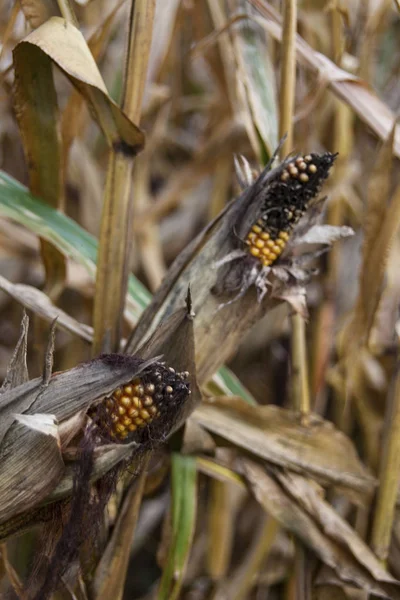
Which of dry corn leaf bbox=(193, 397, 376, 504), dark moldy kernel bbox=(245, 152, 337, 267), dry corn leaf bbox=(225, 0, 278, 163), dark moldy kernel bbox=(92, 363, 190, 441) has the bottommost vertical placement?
dry corn leaf bbox=(193, 397, 376, 504)

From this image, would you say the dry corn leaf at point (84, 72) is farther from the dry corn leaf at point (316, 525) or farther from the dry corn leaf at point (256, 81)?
the dry corn leaf at point (316, 525)

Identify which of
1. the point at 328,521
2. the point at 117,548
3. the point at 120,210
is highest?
the point at 120,210

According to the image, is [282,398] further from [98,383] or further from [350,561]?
[98,383]

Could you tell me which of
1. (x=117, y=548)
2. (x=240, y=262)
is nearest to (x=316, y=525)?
(x=117, y=548)

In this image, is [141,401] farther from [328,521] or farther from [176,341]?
[328,521]

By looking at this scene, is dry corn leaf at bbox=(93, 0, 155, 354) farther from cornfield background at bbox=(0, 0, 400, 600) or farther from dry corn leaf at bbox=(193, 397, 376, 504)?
dry corn leaf at bbox=(193, 397, 376, 504)

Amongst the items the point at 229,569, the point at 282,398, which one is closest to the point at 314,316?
the point at 282,398

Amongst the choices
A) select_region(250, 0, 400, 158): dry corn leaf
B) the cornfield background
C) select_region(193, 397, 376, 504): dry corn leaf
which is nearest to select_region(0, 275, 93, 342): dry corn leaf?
the cornfield background

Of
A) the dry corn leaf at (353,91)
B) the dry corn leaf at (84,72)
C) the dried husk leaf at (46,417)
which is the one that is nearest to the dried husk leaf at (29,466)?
the dried husk leaf at (46,417)
